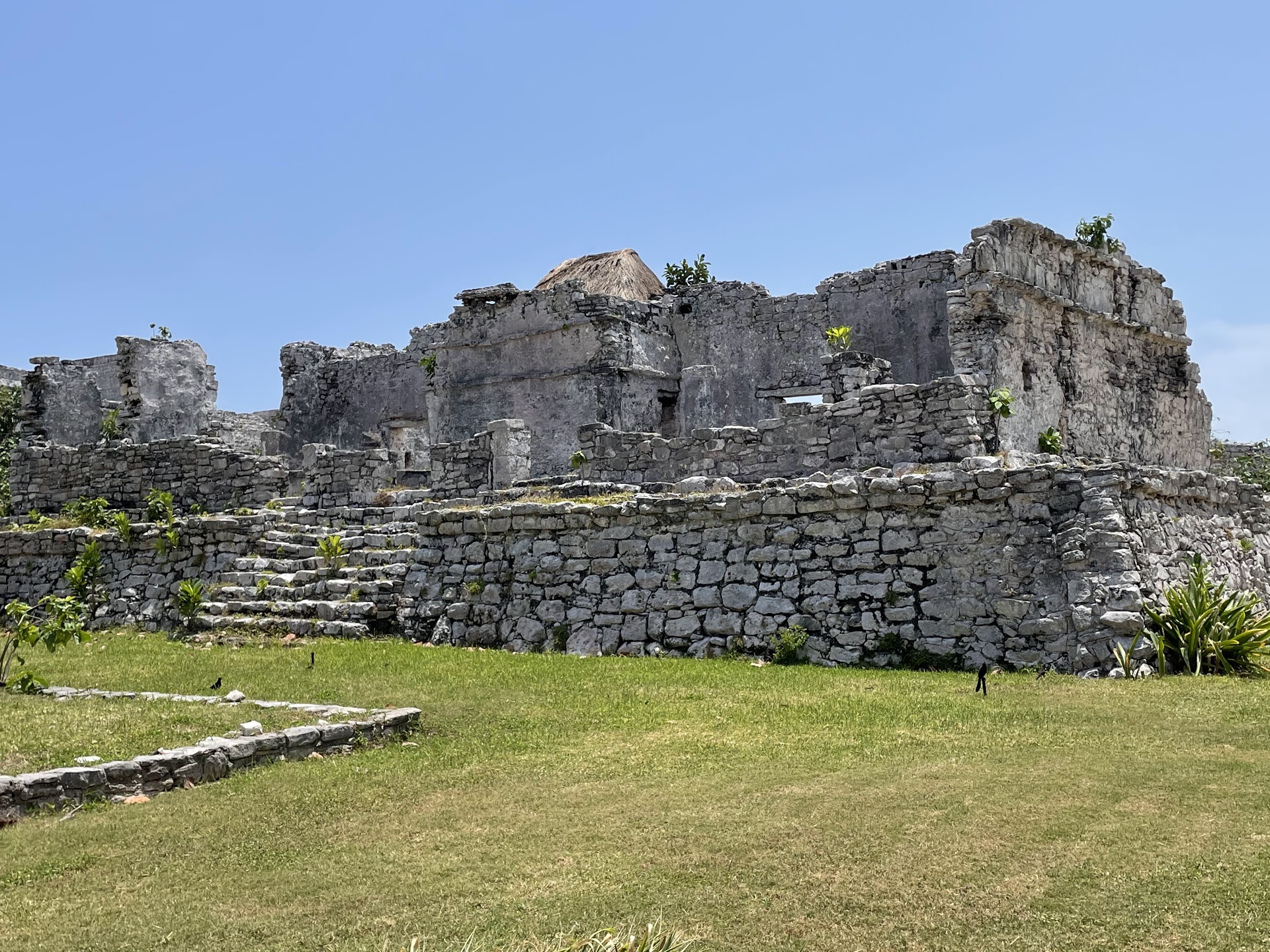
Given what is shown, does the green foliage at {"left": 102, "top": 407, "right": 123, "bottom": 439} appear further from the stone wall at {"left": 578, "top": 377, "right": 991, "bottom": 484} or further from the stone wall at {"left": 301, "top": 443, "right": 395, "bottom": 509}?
the stone wall at {"left": 578, "top": 377, "right": 991, "bottom": 484}

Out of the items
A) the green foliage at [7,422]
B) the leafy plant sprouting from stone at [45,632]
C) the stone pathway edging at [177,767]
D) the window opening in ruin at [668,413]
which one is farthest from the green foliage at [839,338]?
the green foliage at [7,422]

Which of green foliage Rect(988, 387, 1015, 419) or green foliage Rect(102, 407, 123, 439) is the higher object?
green foliage Rect(102, 407, 123, 439)

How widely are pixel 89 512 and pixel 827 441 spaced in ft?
39.1

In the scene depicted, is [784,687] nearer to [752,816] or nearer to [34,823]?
[752,816]

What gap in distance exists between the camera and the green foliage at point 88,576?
16.0 metres

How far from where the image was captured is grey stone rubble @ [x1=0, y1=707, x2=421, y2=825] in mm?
6086

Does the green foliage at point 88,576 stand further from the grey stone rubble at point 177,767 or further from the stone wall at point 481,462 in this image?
the grey stone rubble at point 177,767

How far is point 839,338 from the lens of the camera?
2150cm

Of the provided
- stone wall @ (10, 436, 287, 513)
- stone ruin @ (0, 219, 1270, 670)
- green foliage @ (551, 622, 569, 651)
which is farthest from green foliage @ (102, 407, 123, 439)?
green foliage @ (551, 622, 569, 651)

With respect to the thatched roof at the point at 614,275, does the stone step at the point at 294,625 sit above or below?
below

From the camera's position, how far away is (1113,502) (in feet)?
32.1

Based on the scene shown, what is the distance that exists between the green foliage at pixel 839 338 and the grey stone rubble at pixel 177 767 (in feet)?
47.7

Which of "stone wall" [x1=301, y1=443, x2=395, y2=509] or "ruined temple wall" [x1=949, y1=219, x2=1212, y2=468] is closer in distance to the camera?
"stone wall" [x1=301, y1=443, x2=395, y2=509]

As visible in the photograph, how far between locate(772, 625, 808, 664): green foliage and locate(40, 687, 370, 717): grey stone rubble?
391 cm
